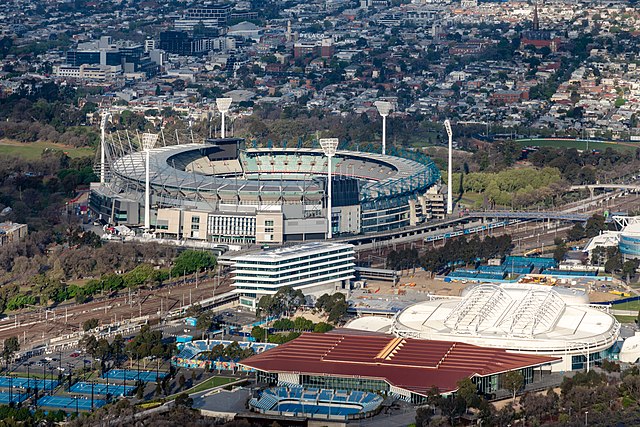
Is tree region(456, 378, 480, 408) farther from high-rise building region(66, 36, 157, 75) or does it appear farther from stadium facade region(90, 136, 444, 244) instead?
high-rise building region(66, 36, 157, 75)

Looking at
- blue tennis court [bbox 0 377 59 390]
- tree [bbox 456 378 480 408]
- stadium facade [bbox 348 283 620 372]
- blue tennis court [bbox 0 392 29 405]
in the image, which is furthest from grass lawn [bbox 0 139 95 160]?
tree [bbox 456 378 480 408]

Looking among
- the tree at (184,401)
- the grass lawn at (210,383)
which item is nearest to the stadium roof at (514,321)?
the grass lawn at (210,383)

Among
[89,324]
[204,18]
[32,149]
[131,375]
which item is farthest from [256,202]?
[204,18]

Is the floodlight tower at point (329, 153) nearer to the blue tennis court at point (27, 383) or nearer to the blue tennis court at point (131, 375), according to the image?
the blue tennis court at point (131, 375)

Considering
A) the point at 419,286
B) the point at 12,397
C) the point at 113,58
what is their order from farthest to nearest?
the point at 113,58
the point at 419,286
the point at 12,397

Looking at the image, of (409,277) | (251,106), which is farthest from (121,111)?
(409,277)

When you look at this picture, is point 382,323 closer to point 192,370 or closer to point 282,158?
point 192,370

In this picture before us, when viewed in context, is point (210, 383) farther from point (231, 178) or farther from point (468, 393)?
point (231, 178)

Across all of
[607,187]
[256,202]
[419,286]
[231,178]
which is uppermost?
[256,202]
